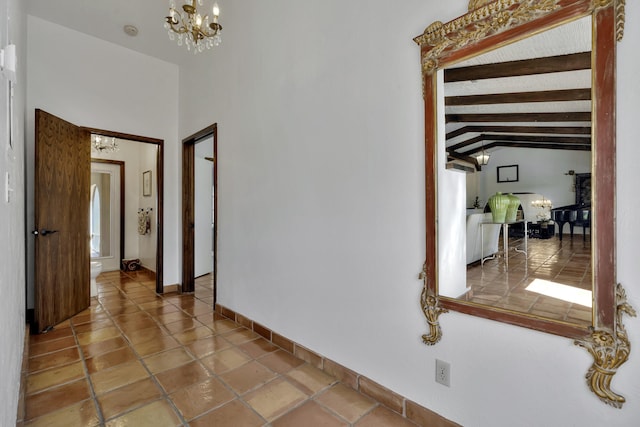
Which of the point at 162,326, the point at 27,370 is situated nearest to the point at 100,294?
the point at 162,326

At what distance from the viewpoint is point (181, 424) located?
1.56 m

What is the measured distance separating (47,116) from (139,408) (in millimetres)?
2868

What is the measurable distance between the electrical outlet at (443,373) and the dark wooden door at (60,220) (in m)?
3.41

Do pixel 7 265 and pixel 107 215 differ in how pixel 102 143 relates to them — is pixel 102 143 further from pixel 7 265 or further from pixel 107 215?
pixel 7 265

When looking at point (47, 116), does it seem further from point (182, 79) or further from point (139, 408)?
point (139, 408)

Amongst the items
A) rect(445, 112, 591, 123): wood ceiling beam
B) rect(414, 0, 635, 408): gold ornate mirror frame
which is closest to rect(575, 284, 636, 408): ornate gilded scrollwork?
rect(414, 0, 635, 408): gold ornate mirror frame

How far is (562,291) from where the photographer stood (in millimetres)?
1186

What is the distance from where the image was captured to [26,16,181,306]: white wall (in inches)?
126

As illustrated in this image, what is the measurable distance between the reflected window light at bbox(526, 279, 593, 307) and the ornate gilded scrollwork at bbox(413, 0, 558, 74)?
42.6 inches

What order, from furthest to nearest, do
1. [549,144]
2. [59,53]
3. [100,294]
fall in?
[100,294], [59,53], [549,144]

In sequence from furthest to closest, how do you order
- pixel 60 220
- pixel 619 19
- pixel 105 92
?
pixel 105 92 < pixel 60 220 < pixel 619 19

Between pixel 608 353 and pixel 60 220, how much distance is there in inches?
166

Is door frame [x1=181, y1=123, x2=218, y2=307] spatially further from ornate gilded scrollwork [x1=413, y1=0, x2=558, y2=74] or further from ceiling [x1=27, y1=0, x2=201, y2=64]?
ornate gilded scrollwork [x1=413, y1=0, x2=558, y2=74]

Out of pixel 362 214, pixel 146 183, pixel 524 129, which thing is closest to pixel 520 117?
pixel 524 129
